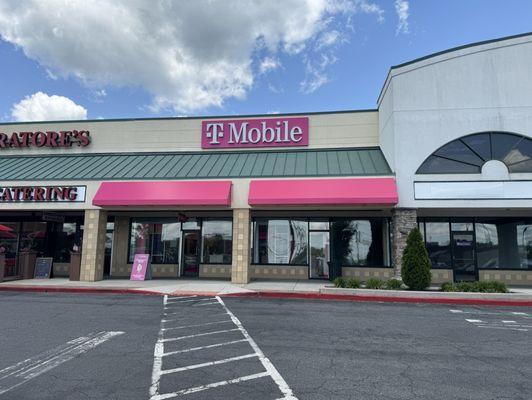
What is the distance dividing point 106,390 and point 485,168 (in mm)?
15451

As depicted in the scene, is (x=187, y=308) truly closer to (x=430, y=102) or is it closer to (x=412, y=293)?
(x=412, y=293)

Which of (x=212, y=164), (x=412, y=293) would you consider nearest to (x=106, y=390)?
(x=412, y=293)

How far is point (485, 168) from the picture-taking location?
14.9 m

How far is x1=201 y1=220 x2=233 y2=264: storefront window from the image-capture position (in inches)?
736

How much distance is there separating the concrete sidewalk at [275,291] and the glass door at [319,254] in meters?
0.89

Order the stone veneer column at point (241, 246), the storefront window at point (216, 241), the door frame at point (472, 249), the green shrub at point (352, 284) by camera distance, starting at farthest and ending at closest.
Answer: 1. the storefront window at point (216, 241)
2. the door frame at point (472, 249)
3. the stone veneer column at point (241, 246)
4. the green shrub at point (352, 284)

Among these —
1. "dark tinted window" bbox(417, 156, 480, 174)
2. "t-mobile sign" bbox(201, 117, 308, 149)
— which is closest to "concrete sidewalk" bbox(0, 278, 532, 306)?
"dark tinted window" bbox(417, 156, 480, 174)

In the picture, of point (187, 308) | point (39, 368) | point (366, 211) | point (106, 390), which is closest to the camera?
point (106, 390)

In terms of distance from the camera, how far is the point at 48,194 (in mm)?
16406

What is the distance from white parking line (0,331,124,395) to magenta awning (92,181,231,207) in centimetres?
797

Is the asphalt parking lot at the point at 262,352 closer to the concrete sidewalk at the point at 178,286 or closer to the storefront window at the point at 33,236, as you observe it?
the concrete sidewalk at the point at 178,286

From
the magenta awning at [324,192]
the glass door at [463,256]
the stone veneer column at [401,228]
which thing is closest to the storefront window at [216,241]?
the magenta awning at [324,192]

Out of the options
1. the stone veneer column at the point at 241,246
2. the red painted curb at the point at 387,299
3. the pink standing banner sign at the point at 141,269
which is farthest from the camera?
the pink standing banner sign at the point at 141,269

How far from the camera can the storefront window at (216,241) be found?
18688mm
